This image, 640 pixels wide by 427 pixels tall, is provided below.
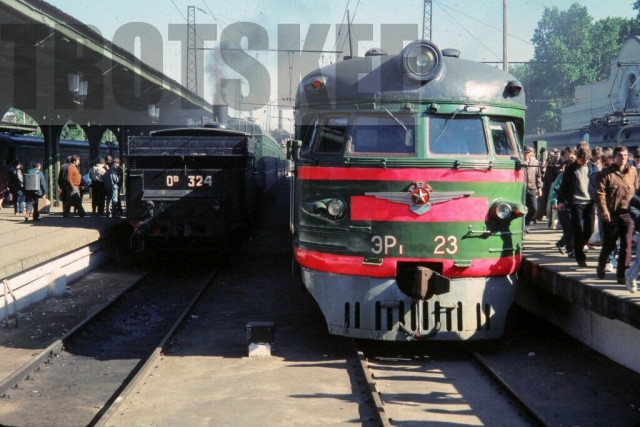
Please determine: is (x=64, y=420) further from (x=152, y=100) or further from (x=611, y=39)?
(x=611, y=39)

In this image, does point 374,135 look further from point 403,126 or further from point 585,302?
point 585,302

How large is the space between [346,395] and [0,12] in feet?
31.8

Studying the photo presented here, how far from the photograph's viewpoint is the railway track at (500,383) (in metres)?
6.94

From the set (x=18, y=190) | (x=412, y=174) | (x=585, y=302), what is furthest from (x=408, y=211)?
(x=18, y=190)

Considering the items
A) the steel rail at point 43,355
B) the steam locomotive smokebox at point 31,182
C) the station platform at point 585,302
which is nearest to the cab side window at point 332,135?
the station platform at point 585,302

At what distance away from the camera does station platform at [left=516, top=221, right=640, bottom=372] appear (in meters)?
7.92

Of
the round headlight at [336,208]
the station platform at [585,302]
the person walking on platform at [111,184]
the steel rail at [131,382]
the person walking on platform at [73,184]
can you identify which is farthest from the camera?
the person walking on platform at [111,184]

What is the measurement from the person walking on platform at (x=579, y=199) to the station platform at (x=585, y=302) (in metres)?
0.32

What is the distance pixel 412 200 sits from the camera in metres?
8.30

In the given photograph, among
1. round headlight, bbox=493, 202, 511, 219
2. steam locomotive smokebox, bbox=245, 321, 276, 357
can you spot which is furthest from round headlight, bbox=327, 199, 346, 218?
round headlight, bbox=493, 202, 511, 219

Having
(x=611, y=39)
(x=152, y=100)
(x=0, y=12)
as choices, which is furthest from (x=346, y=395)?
(x=611, y=39)

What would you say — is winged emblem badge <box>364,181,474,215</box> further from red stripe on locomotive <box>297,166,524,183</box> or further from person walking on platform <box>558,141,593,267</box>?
person walking on platform <box>558,141,593,267</box>

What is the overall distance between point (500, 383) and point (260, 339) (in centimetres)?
277

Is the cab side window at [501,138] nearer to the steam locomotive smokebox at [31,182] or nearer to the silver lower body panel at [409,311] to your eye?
the silver lower body panel at [409,311]
